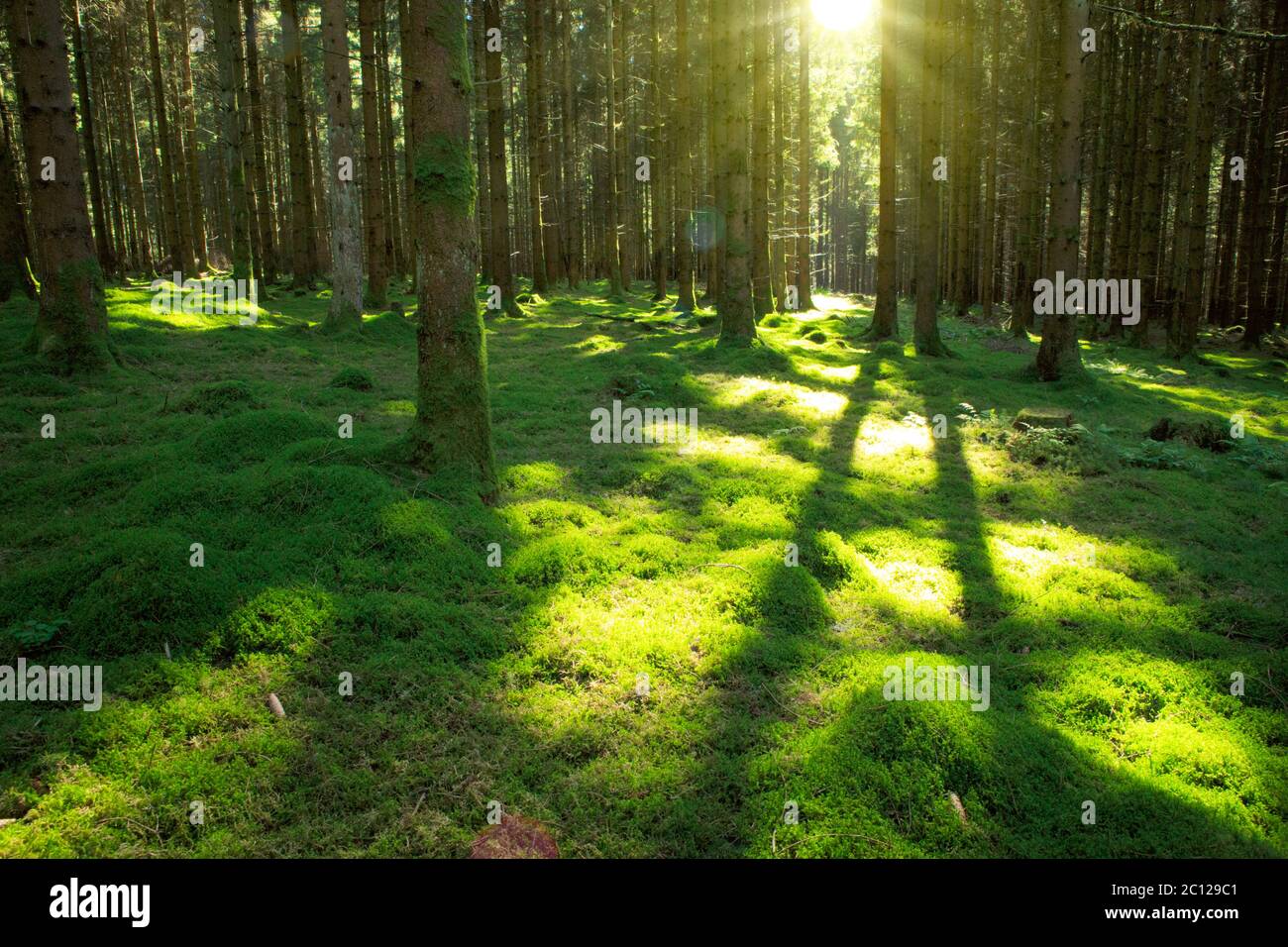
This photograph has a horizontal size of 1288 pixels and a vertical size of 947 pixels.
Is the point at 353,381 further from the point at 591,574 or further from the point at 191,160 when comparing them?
the point at 191,160

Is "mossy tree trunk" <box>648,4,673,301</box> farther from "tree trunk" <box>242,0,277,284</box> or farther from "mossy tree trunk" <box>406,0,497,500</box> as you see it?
"mossy tree trunk" <box>406,0,497,500</box>

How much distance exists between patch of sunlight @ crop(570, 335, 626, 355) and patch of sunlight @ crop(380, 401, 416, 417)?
6.45 m

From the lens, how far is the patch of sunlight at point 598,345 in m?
16.5

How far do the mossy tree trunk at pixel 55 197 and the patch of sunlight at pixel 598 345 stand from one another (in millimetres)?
9094

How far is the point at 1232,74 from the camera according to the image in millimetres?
25984

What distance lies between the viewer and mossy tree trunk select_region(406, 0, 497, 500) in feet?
21.2

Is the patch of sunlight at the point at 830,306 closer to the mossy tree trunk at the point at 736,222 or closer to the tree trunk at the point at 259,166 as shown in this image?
the mossy tree trunk at the point at 736,222

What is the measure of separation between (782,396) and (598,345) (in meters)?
5.82

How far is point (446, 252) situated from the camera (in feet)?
21.7

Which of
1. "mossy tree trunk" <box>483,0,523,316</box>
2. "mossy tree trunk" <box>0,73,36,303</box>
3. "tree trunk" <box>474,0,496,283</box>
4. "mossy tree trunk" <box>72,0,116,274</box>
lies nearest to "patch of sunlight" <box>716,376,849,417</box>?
"tree trunk" <box>474,0,496,283</box>

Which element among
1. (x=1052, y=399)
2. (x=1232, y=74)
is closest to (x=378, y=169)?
(x=1052, y=399)

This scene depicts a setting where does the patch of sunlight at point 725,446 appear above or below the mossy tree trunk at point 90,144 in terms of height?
below

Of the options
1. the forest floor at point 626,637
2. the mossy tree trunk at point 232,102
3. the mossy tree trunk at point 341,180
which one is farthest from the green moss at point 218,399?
the mossy tree trunk at point 232,102
